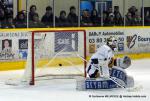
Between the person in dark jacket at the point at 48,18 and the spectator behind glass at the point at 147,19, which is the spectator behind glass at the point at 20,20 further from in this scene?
the spectator behind glass at the point at 147,19

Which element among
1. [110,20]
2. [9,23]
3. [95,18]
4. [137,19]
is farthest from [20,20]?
[137,19]

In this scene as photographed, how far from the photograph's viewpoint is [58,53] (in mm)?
8602

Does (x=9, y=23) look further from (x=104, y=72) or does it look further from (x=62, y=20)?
(x=104, y=72)

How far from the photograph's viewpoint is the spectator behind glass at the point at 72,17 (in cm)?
1171

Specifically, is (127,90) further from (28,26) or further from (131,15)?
(131,15)

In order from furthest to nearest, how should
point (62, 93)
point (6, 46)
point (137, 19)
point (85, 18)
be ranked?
1. point (137, 19)
2. point (85, 18)
3. point (6, 46)
4. point (62, 93)

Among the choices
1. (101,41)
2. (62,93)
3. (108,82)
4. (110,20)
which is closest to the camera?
(62,93)

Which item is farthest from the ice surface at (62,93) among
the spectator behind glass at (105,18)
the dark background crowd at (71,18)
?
the spectator behind glass at (105,18)

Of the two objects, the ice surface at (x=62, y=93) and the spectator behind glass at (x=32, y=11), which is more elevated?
the spectator behind glass at (x=32, y=11)

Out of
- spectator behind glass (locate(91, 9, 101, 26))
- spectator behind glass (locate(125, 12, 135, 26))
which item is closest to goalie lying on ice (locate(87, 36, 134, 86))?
spectator behind glass (locate(91, 9, 101, 26))

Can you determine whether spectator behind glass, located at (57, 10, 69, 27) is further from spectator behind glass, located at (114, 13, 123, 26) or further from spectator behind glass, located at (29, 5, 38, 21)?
spectator behind glass, located at (114, 13, 123, 26)

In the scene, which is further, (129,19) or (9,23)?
(129,19)

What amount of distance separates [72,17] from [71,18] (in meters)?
0.04

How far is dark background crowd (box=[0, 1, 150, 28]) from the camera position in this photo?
10.7m
